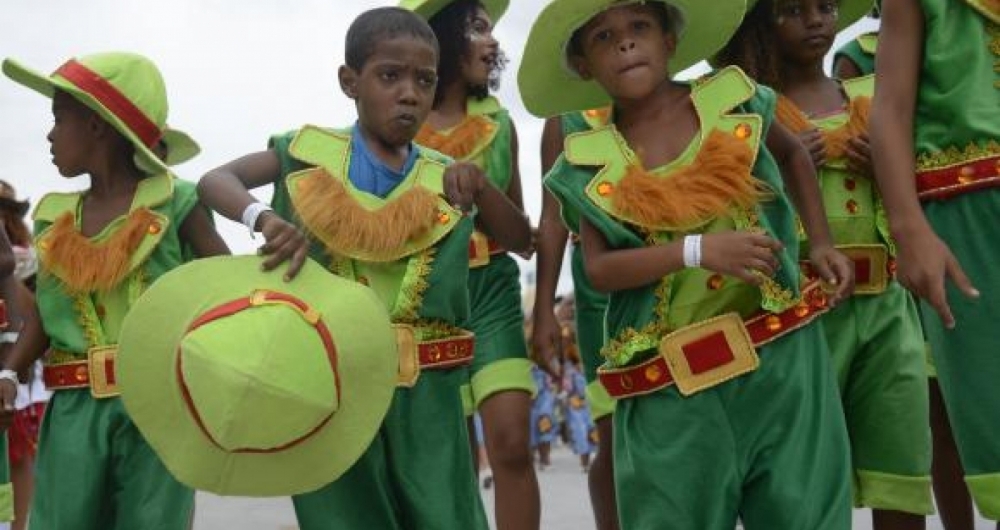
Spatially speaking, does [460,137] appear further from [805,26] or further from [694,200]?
[694,200]

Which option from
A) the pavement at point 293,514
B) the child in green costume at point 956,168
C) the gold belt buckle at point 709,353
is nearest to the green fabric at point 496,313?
the gold belt buckle at point 709,353

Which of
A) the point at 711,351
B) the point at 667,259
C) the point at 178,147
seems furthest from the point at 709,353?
the point at 178,147

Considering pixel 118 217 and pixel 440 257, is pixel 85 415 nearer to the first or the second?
pixel 118 217

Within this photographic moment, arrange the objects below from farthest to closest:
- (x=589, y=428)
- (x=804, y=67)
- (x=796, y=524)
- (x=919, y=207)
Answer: (x=589, y=428) < (x=804, y=67) < (x=796, y=524) < (x=919, y=207)

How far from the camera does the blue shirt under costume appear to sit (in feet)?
12.1

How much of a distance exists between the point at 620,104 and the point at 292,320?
42.0 inches

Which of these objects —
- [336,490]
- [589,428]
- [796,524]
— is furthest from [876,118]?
[589,428]

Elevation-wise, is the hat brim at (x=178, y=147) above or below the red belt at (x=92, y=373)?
above

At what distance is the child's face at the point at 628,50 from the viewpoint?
11.0 ft

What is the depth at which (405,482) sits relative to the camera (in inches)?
141

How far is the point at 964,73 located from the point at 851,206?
50.6 inches

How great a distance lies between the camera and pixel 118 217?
176 inches

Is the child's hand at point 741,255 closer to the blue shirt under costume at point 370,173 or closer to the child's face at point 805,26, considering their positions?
the blue shirt under costume at point 370,173

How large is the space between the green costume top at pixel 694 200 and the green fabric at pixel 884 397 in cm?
88
